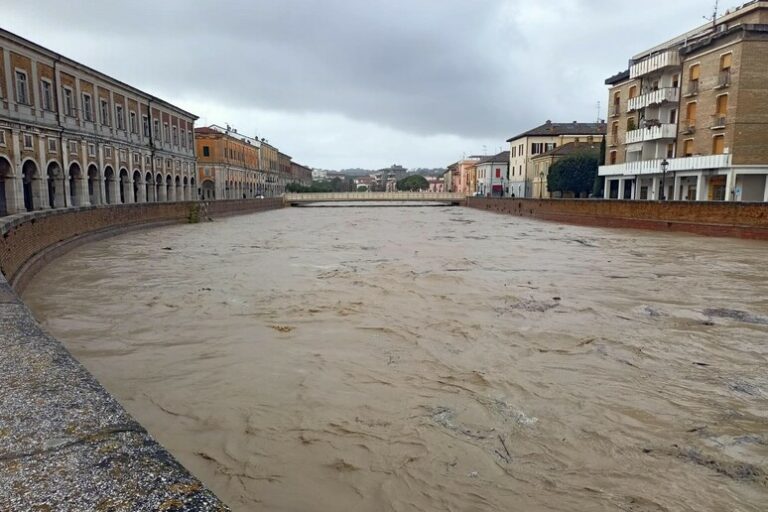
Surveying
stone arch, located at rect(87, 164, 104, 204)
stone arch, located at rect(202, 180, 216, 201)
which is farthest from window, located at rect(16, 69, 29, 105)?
stone arch, located at rect(202, 180, 216, 201)

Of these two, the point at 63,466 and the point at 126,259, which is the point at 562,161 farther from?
the point at 63,466

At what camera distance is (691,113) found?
1513 inches

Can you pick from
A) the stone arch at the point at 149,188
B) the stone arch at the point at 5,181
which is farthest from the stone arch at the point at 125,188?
the stone arch at the point at 5,181

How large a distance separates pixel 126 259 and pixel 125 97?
115 feet

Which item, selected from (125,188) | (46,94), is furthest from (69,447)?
(125,188)

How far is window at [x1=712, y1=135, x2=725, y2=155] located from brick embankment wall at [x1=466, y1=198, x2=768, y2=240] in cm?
890

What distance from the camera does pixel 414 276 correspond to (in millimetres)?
14594

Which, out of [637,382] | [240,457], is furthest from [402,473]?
[637,382]

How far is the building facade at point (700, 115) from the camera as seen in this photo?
1312 inches

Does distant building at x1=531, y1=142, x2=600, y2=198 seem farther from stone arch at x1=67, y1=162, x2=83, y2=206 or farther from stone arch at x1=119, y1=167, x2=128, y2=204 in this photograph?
stone arch at x1=67, y1=162, x2=83, y2=206

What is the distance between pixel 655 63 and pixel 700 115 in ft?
20.6

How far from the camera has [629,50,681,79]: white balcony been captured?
129ft

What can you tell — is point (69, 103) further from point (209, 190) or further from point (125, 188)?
point (209, 190)

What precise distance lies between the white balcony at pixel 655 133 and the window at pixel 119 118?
41640 millimetres
